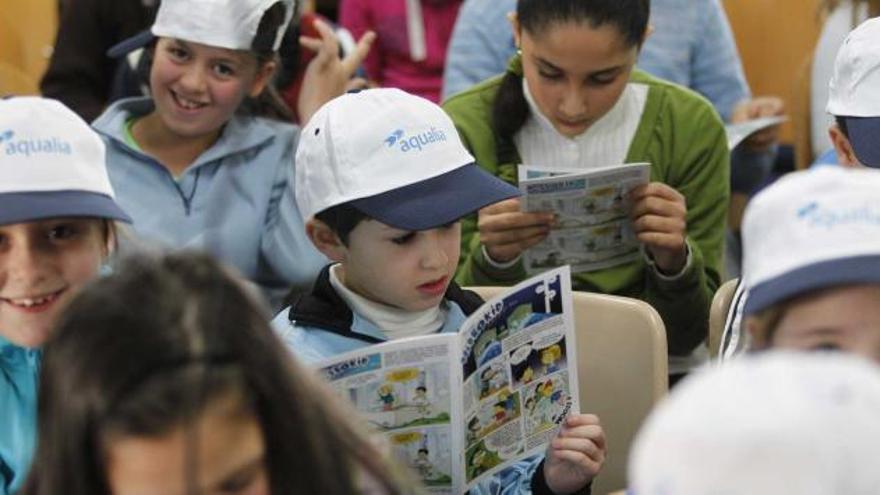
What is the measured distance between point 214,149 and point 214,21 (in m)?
0.25

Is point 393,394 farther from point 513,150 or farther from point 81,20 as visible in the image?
point 81,20

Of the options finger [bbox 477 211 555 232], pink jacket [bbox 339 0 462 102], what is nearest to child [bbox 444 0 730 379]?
finger [bbox 477 211 555 232]

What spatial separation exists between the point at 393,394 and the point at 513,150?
95cm

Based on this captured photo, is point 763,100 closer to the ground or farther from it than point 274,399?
closer to the ground

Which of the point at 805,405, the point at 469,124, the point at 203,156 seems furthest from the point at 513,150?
the point at 805,405

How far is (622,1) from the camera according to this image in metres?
2.41

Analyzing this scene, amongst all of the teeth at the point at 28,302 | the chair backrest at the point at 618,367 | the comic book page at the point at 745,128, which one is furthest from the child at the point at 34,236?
the comic book page at the point at 745,128

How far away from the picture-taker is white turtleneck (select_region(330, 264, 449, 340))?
1.89 metres

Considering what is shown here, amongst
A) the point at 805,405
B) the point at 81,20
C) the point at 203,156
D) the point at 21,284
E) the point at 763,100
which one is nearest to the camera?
the point at 805,405

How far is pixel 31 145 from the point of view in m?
1.71

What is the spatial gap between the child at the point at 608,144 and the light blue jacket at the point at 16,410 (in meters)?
0.88

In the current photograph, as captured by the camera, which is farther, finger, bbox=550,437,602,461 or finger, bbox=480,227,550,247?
finger, bbox=480,227,550,247

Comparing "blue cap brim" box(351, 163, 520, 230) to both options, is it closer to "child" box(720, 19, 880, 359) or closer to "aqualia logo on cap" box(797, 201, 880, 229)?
"child" box(720, 19, 880, 359)

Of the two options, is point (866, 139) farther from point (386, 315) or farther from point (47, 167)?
point (47, 167)
